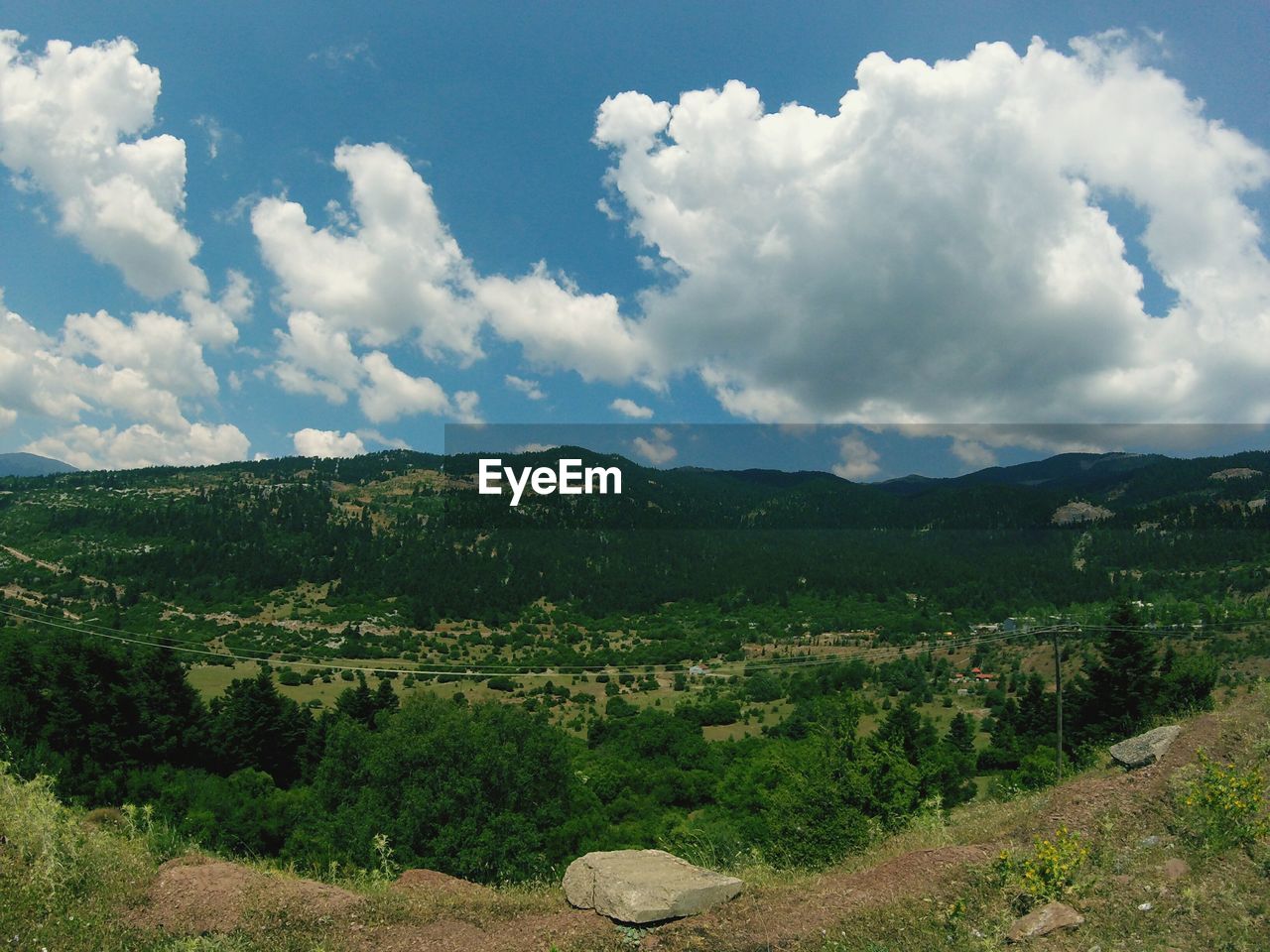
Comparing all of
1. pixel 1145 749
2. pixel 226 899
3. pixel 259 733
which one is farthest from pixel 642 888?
pixel 259 733

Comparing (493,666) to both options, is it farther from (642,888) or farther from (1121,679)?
(642,888)

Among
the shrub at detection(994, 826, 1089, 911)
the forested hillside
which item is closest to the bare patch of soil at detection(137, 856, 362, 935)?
the forested hillside

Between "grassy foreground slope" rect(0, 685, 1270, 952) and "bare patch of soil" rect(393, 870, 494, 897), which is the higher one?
"grassy foreground slope" rect(0, 685, 1270, 952)

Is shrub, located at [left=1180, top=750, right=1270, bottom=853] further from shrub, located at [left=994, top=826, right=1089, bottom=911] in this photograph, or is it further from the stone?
the stone

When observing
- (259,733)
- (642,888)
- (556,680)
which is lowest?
(556,680)

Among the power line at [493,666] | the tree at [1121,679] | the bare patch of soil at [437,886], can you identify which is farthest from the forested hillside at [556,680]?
the bare patch of soil at [437,886]
